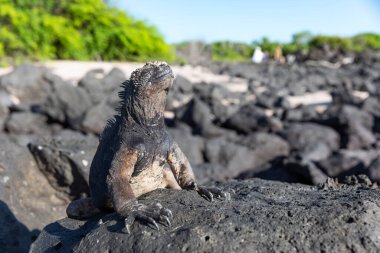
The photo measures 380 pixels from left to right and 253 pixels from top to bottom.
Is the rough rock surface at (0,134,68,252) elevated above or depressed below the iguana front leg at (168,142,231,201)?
below

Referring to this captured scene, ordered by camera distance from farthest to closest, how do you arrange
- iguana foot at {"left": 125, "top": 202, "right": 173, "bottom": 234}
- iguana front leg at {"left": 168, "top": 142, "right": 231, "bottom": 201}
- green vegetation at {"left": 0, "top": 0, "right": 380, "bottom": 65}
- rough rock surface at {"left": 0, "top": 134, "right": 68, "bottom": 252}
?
1. green vegetation at {"left": 0, "top": 0, "right": 380, "bottom": 65}
2. rough rock surface at {"left": 0, "top": 134, "right": 68, "bottom": 252}
3. iguana front leg at {"left": 168, "top": 142, "right": 231, "bottom": 201}
4. iguana foot at {"left": 125, "top": 202, "right": 173, "bottom": 234}

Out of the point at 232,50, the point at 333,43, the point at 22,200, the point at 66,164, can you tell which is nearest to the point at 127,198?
the point at 22,200

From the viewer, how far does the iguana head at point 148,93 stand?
3156 millimetres

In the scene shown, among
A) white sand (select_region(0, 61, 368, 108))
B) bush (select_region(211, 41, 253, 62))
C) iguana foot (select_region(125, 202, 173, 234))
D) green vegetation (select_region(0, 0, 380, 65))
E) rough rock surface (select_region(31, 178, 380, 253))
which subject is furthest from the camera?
bush (select_region(211, 41, 253, 62))

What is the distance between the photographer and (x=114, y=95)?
45.9 ft

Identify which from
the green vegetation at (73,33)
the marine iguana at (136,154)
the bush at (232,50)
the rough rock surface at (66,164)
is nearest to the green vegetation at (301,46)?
the bush at (232,50)

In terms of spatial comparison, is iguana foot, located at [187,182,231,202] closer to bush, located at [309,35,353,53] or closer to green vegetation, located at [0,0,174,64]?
green vegetation, located at [0,0,174,64]

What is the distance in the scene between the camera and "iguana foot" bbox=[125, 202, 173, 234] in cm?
270

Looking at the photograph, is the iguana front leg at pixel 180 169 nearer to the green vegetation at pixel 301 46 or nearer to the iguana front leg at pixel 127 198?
the iguana front leg at pixel 127 198

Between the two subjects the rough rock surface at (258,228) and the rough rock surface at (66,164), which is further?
the rough rock surface at (66,164)

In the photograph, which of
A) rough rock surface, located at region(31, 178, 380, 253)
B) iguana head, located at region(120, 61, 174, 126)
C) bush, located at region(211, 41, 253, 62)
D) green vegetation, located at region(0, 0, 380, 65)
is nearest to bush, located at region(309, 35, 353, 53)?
bush, located at region(211, 41, 253, 62)

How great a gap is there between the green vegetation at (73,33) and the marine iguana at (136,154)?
59.4ft

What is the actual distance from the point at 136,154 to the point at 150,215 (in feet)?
1.79

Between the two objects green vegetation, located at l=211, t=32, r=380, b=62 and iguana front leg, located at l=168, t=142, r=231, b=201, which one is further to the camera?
green vegetation, located at l=211, t=32, r=380, b=62
